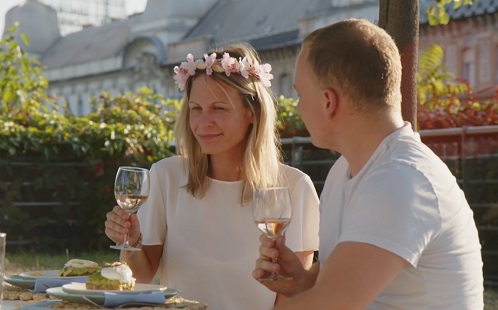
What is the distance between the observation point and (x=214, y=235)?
4.14 metres

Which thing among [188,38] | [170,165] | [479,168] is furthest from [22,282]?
[188,38]

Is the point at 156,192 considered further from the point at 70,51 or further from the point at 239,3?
the point at 70,51

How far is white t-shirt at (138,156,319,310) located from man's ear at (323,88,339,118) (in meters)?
1.41

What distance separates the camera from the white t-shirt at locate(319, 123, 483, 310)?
2.56 m

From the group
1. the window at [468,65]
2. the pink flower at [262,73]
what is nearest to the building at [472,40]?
the window at [468,65]

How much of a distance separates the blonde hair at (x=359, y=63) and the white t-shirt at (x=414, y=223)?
0.40ft

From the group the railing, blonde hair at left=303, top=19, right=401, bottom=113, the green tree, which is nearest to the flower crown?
the green tree

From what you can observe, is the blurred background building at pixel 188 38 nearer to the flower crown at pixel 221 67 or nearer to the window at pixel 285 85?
the window at pixel 285 85

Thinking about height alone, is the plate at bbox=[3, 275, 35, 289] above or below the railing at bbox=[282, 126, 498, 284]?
below

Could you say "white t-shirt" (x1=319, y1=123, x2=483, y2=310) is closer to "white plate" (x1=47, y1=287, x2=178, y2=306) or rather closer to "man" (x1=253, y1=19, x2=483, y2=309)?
"man" (x1=253, y1=19, x2=483, y2=309)

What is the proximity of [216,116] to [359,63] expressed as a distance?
1.55m

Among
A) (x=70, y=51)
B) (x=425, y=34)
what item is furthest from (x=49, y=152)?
(x=70, y=51)

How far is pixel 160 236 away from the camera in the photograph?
4191 millimetres

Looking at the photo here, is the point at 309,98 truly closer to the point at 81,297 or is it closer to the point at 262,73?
the point at 81,297
